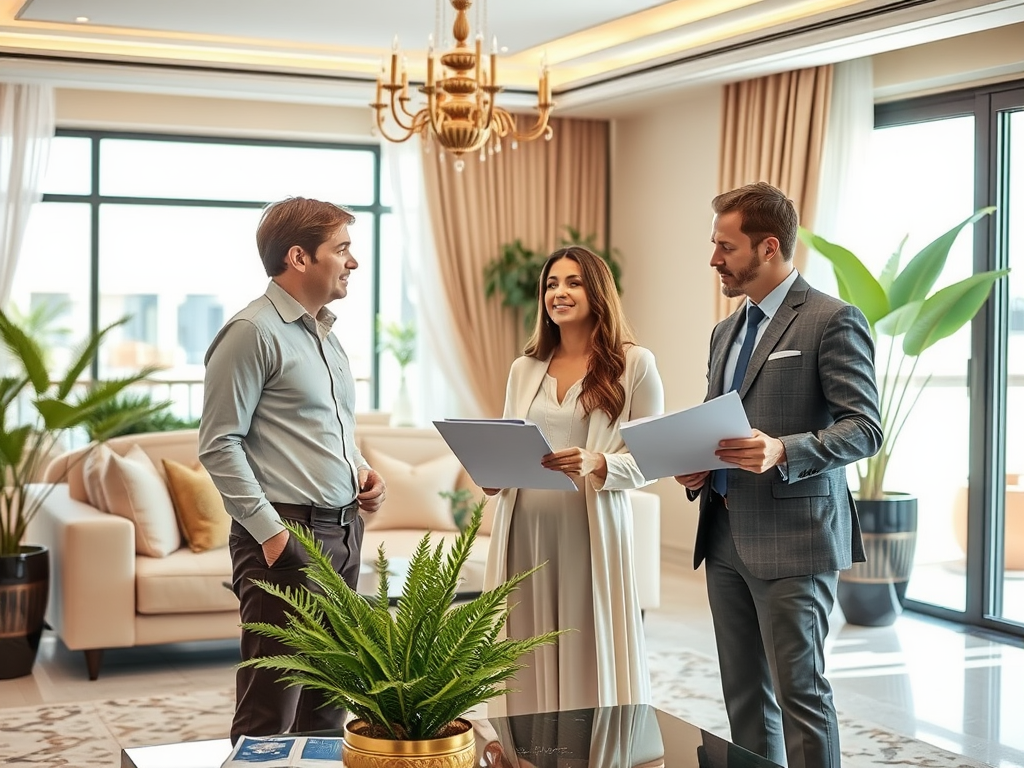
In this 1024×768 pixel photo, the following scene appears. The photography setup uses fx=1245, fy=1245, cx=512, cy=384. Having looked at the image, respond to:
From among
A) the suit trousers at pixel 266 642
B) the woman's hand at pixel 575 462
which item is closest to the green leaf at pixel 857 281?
the woman's hand at pixel 575 462

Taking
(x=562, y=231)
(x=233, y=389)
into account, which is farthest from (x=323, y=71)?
(x=233, y=389)

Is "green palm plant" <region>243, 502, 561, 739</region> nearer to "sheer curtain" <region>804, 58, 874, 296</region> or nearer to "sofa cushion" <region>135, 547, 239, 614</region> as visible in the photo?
"sofa cushion" <region>135, 547, 239, 614</region>

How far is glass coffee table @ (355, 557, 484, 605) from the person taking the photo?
14.7ft

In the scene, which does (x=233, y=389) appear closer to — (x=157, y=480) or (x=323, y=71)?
(x=157, y=480)

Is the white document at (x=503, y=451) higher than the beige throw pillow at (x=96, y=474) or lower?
higher

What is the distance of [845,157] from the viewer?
6117 mm

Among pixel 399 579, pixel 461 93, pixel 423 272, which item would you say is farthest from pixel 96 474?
pixel 423 272

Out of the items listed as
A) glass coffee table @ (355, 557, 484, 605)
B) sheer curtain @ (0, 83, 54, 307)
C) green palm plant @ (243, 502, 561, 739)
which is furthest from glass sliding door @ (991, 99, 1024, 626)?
sheer curtain @ (0, 83, 54, 307)

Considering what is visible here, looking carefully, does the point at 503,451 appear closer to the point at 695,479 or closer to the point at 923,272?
the point at 695,479

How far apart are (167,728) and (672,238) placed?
4447mm

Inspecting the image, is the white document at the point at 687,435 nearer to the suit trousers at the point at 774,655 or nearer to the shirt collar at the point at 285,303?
the suit trousers at the point at 774,655

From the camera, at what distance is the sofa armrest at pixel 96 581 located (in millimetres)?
4762

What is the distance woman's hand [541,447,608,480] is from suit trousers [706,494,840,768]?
0.28m

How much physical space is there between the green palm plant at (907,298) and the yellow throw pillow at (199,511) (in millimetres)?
2860
